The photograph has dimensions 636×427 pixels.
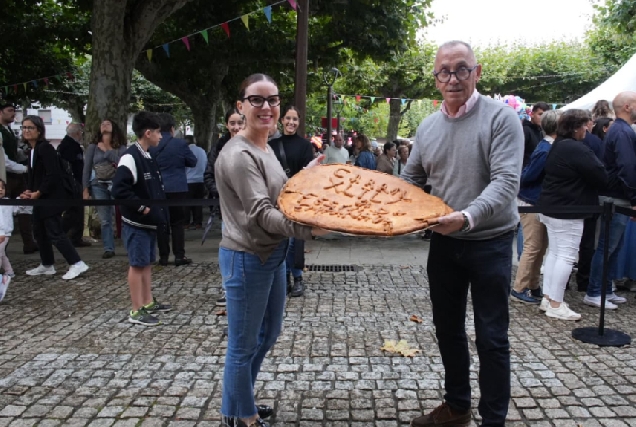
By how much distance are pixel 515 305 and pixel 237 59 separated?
508 inches

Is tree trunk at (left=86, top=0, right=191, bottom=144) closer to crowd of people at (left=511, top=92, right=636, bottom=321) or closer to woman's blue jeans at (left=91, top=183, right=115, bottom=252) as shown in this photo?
woman's blue jeans at (left=91, top=183, right=115, bottom=252)

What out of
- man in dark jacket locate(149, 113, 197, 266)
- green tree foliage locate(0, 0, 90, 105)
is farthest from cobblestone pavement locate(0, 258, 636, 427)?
green tree foliage locate(0, 0, 90, 105)

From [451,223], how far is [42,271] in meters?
6.52

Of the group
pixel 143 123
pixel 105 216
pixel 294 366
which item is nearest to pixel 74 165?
pixel 105 216

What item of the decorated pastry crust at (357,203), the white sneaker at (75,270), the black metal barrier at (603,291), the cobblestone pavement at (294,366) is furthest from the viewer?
the white sneaker at (75,270)

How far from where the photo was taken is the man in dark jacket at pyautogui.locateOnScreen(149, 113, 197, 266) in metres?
7.77

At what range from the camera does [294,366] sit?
403cm

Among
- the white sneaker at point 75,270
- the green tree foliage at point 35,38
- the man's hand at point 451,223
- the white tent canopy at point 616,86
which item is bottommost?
the white sneaker at point 75,270

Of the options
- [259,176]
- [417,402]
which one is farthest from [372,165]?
[259,176]

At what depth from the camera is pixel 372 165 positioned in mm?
10484

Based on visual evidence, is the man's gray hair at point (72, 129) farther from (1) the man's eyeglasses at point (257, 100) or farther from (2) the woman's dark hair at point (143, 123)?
(1) the man's eyeglasses at point (257, 100)

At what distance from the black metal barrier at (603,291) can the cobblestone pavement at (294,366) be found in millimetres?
155

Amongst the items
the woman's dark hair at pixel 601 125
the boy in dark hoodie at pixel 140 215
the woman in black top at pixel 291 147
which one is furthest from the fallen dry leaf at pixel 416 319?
the woman's dark hair at pixel 601 125

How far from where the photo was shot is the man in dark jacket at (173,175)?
7773 mm
